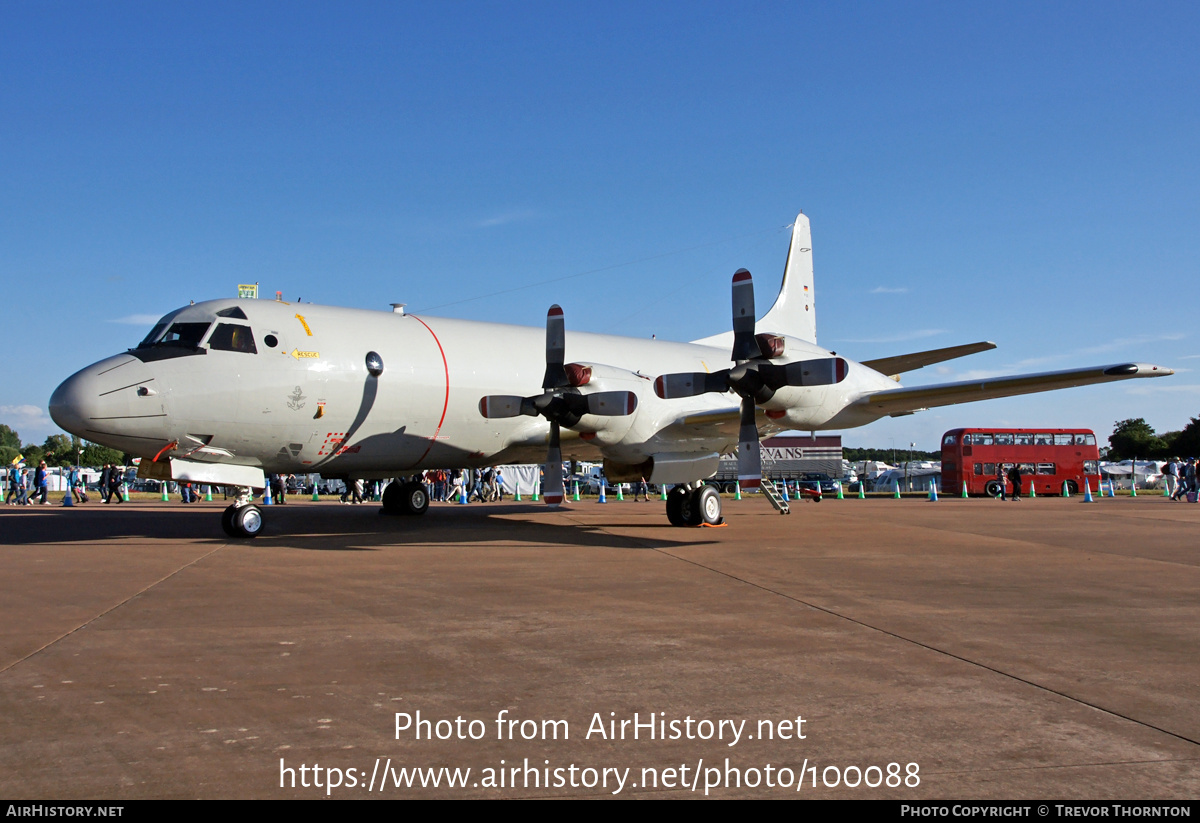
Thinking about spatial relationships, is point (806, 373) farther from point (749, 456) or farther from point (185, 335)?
point (185, 335)

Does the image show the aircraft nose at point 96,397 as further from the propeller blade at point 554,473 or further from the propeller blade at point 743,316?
the propeller blade at point 743,316

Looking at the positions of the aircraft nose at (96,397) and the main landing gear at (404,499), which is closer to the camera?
the aircraft nose at (96,397)

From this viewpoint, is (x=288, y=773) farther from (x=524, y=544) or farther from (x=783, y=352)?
(x=783, y=352)

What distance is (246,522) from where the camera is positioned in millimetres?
14195

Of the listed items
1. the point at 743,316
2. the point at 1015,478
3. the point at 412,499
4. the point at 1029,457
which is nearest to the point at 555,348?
the point at 743,316

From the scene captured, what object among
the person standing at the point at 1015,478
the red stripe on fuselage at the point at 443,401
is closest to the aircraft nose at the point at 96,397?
the red stripe on fuselage at the point at 443,401

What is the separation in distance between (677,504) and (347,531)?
6.58 m

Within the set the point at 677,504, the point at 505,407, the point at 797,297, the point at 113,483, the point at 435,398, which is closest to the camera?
the point at 505,407

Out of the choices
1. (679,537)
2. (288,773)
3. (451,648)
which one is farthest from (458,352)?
(288,773)

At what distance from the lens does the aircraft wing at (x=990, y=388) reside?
12742 millimetres

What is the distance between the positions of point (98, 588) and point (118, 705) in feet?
16.4

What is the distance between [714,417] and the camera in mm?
15750

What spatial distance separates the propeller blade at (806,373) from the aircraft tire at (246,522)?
8.96 m

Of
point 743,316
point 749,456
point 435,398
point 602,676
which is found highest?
point 743,316
